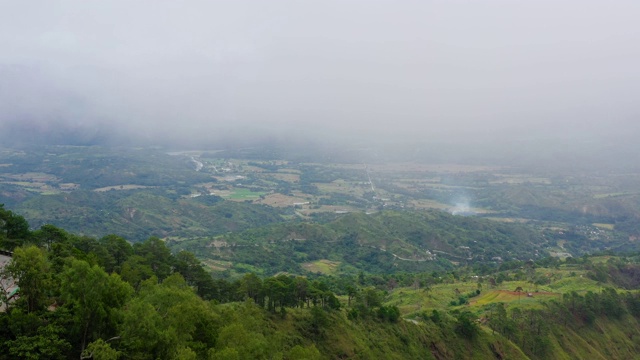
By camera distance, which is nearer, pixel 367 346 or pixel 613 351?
pixel 367 346

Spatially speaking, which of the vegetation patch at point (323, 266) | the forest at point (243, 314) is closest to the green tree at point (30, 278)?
the forest at point (243, 314)

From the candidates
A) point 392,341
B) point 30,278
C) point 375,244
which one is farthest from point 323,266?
point 30,278

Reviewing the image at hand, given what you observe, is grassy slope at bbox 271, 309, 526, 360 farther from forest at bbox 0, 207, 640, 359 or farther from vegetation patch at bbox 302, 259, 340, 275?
vegetation patch at bbox 302, 259, 340, 275

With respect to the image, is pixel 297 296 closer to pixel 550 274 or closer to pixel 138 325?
pixel 138 325

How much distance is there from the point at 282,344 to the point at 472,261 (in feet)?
439

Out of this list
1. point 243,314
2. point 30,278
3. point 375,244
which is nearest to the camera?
point 30,278

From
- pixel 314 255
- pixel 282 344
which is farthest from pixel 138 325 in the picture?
pixel 314 255

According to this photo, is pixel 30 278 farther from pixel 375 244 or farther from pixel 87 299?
pixel 375 244

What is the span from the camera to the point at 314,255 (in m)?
153

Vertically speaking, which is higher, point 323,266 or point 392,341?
point 392,341

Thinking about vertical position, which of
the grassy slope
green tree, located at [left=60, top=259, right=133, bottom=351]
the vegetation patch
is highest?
green tree, located at [left=60, top=259, right=133, bottom=351]

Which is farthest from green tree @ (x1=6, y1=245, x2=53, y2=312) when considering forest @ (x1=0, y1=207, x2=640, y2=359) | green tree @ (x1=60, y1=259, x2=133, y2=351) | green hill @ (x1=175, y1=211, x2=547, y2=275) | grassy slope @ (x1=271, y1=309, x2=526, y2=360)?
green hill @ (x1=175, y1=211, x2=547, y2=275)

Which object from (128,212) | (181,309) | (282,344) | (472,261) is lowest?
(472,261)

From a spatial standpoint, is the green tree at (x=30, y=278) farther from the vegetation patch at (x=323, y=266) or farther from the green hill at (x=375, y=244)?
the vegetation patch at (x=323, y=266)
